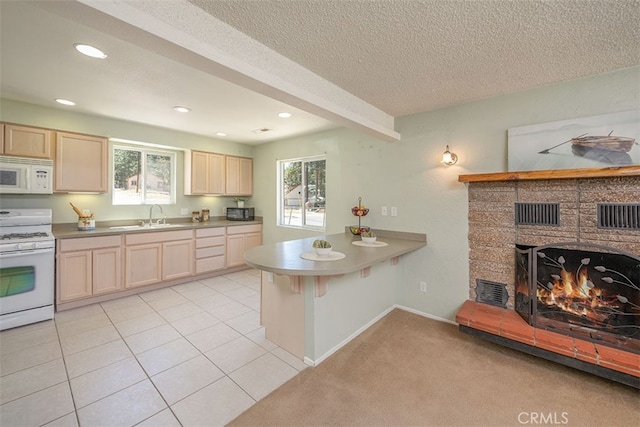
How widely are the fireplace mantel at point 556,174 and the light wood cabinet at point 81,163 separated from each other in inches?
172

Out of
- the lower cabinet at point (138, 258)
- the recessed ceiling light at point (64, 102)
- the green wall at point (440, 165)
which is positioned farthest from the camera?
the lower cabinet at point (138, 258)

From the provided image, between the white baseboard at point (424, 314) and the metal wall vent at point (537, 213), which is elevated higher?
the metal wall vent at point (537, 213)

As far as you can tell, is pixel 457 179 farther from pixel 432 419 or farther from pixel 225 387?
pixel 225 387

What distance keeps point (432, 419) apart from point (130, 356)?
7.57ft

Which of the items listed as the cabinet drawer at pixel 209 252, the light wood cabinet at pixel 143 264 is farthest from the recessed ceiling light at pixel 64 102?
the cabinet drawer at pixel 209 252

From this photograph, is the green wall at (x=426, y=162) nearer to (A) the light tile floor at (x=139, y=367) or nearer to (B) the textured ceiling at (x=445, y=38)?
(B) the textured ceiling at (x=445, y=38)

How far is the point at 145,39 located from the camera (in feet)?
4.17

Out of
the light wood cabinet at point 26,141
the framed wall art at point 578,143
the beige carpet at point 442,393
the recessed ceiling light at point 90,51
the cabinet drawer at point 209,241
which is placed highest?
the recessed ceiling light at point 90,51

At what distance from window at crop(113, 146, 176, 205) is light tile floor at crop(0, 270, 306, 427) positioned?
1716mm

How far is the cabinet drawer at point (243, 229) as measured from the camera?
4.65 m

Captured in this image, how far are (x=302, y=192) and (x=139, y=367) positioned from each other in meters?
→ 3.16

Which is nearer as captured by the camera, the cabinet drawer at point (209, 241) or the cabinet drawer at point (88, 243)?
the cabinet drawer at point (88, 243)

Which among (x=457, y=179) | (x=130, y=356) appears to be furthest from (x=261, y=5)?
(x=130, y=356)

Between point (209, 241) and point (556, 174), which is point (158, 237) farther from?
point (556, 174)
